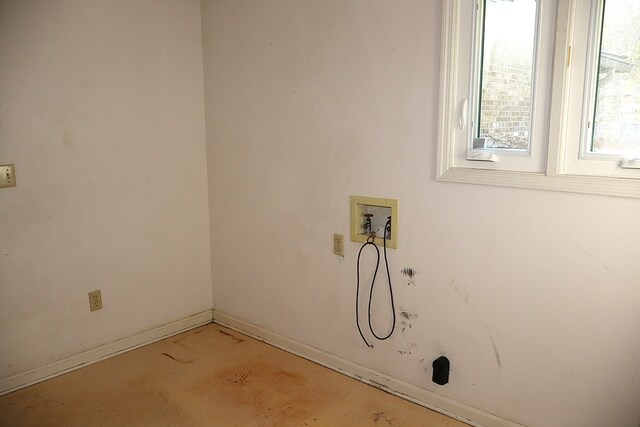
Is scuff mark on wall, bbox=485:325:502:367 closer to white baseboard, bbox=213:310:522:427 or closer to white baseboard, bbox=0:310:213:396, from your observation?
white baseboard, bbox=213:310:522:427

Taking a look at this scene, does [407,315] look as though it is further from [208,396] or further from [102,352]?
[102,352]

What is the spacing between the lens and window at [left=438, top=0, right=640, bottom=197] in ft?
5.80

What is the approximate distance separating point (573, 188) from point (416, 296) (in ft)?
2.87

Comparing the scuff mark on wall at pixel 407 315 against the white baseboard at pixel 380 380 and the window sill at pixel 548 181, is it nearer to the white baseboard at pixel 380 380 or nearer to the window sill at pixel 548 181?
the white baseboard at pixel 380 380

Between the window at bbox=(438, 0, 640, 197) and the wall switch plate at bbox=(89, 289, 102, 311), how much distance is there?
6.79 feet

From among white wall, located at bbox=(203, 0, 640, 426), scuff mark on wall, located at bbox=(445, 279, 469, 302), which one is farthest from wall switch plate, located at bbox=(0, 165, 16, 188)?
scuff mark on wall, located at bbox=(445, 279, 469, 302)

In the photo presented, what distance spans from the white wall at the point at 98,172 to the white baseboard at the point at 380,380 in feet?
1.91

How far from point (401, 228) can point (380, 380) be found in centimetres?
82

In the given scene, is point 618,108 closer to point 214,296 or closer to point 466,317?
point 466,317

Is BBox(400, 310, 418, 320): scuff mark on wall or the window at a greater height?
the window

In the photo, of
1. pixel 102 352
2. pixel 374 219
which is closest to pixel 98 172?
pixel 102 352

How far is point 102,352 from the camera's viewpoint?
293 cm

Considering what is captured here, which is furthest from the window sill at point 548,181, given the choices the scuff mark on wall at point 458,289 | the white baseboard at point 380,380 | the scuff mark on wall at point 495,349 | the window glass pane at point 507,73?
the white baseboard at point 380,380

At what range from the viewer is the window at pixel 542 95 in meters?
1.77
